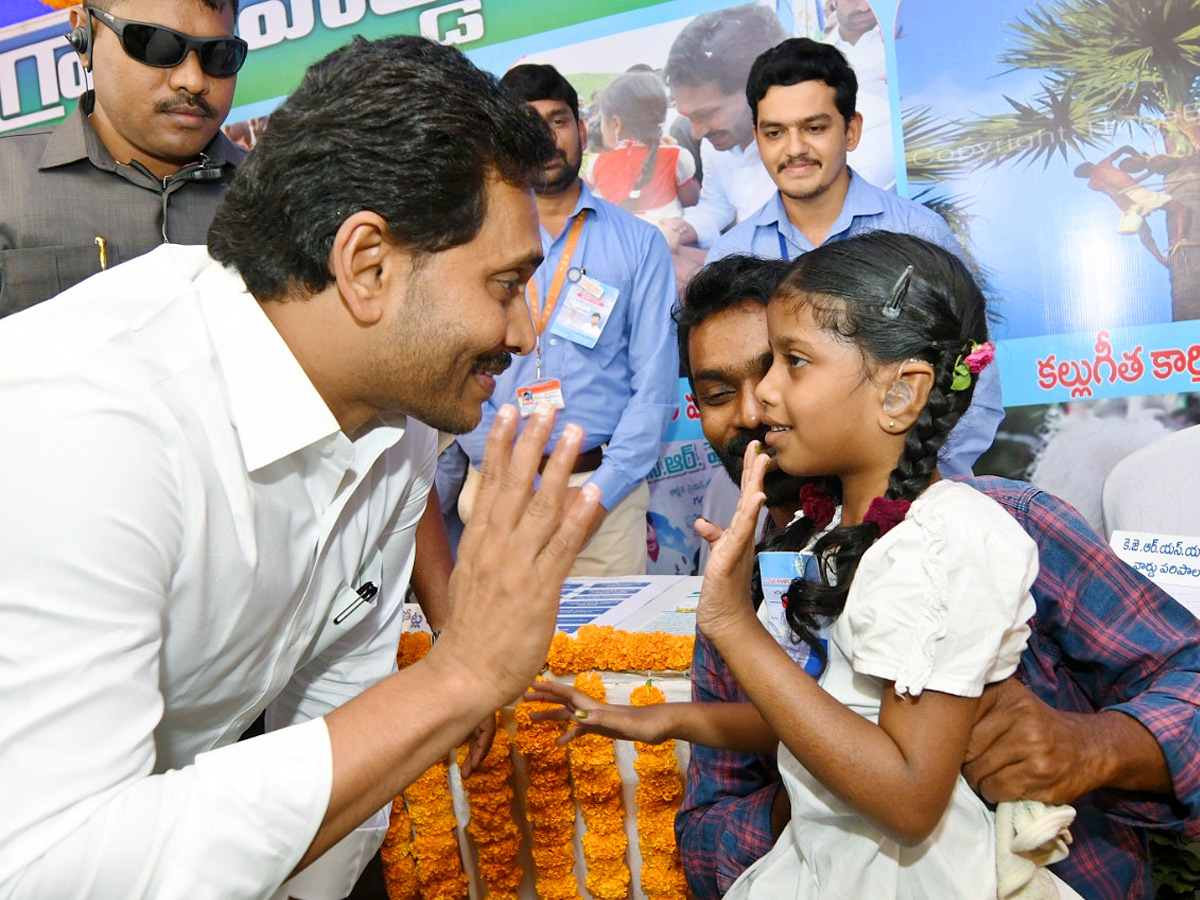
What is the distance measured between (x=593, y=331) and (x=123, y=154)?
201cm

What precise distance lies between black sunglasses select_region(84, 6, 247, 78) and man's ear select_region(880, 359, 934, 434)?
5.99 ft

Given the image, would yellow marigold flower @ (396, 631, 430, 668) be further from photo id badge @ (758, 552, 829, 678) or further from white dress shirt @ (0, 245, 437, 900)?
photo id badge @ (758, 552, 829, 678)

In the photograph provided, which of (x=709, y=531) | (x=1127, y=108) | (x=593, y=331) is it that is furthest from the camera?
(x=593, y=331)

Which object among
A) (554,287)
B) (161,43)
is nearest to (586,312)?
(554,287)

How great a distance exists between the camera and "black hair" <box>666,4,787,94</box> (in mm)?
4762

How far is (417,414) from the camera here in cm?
166

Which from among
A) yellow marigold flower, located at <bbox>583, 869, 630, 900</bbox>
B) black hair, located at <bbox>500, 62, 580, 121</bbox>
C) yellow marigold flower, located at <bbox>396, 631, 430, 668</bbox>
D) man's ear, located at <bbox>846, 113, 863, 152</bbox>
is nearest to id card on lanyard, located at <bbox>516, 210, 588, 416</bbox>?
black hair, located at <bbox>500, 62, 580, 121</bbox>

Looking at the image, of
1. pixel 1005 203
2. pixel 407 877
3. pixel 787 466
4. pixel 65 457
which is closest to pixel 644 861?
pixel 407 877

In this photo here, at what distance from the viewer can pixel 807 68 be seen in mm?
3910

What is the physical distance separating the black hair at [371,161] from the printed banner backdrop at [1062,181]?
3307 millimetres

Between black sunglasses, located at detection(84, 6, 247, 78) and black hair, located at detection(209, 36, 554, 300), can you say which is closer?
black hair, located at detection(209, 36, 554, 300)

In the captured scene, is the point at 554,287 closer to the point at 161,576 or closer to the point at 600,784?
the point at 600,784

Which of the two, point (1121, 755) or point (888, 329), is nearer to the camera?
point (1121, 755)

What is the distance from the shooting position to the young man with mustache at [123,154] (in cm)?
254
